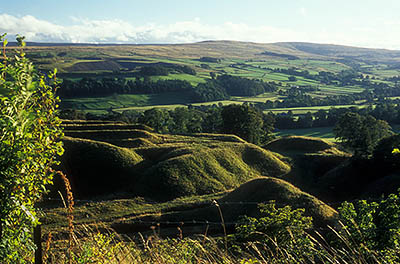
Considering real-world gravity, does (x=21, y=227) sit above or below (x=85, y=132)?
above

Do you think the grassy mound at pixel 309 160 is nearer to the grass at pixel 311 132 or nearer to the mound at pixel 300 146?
the mound at pixel 300 146

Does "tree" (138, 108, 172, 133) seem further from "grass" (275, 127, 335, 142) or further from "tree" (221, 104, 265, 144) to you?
"grass" (275, 127, 335, 142)

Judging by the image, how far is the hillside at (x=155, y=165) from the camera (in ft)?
162

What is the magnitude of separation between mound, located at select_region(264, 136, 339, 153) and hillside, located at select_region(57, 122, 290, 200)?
11.6 meters

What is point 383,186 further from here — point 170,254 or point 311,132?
point 311,132

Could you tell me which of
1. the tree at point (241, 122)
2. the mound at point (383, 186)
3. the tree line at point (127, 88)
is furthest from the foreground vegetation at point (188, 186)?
the tree line at point (127, 88)

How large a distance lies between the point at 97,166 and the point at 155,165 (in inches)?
349

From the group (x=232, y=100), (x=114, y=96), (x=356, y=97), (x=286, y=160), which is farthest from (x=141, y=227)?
(x=356, y=97)

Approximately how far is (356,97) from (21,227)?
206 m

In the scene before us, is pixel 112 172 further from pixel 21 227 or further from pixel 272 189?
pixel 21 227

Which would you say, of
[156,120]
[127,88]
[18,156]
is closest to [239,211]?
[18,156]

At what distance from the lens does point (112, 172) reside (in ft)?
172

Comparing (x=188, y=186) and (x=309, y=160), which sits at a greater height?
(x=188, y=186)

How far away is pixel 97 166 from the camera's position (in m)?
53.0
